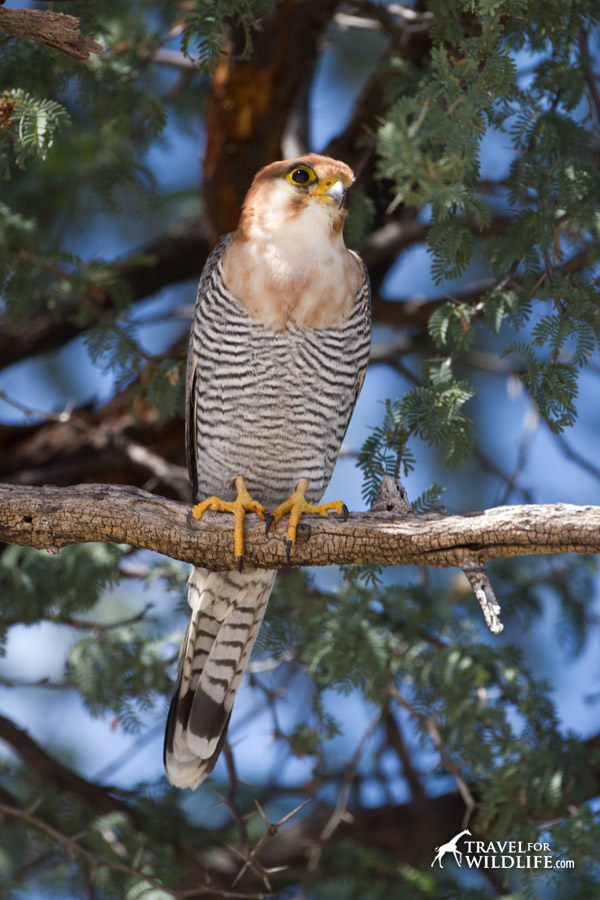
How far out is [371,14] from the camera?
4582mm

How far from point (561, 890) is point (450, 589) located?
1973 mm

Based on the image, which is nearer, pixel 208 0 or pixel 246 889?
pixel 208 0

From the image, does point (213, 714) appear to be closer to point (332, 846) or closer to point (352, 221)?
point (332, 846)

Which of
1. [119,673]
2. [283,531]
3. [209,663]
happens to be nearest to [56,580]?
[119,673]

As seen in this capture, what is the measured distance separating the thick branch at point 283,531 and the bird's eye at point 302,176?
131cm

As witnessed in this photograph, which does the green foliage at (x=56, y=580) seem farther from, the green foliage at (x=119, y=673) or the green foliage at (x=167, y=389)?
the green foliage at (x=167, y=389)

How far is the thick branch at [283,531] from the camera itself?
102 inches

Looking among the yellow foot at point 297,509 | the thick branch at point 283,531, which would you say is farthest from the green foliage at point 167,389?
the thick branch at point 283,531

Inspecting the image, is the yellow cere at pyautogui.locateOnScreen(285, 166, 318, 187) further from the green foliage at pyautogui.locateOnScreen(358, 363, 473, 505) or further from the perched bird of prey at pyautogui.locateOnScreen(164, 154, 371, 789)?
the green foliage at pyautogui.locateOnScreen(358, 363, 473, 505)

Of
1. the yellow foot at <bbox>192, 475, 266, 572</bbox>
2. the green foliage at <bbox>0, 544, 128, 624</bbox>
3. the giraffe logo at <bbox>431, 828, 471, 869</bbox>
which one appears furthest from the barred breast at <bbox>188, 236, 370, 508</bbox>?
the giraffe logo at <bbox>431, 828, 471, 869</bbox>

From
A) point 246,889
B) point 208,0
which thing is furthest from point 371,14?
point 246,889

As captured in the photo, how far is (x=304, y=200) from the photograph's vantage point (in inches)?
140

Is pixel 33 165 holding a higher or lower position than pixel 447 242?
lower

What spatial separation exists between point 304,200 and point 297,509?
3.95ft
